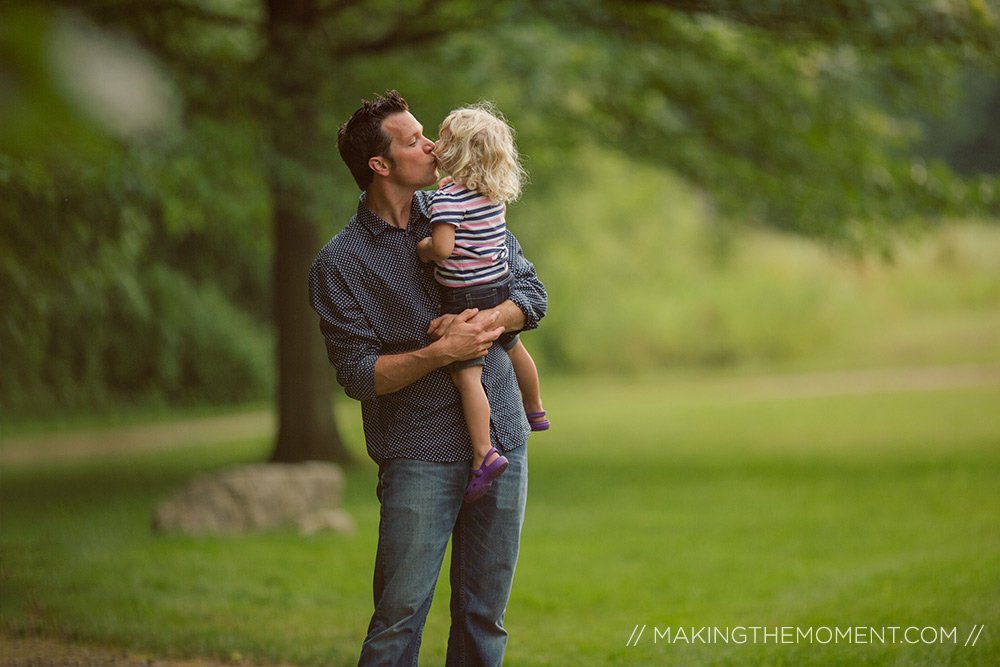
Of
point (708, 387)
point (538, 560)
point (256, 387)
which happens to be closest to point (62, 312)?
point (256, 387)

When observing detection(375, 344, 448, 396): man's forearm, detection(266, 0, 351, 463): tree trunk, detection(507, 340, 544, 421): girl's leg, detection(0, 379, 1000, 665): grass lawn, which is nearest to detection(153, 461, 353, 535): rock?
detection(0, 379, 1000, 665): grass lawn

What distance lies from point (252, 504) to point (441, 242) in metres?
5.72

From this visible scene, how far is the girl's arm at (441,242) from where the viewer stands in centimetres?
275

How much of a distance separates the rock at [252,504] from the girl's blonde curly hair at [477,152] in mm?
5554

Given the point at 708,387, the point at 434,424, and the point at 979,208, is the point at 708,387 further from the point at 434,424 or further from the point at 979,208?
the point at 434,424

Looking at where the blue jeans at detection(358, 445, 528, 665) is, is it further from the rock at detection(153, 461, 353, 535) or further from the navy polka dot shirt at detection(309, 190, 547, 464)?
the rock at detection(153, 461, 353, 535)

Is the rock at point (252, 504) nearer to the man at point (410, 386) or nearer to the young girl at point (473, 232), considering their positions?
the man at point (410, 386)

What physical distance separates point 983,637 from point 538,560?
3276 millimetres

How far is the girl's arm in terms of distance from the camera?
2752mm

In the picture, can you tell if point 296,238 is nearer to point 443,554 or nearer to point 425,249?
point 425,249

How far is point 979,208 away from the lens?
32.4 feet

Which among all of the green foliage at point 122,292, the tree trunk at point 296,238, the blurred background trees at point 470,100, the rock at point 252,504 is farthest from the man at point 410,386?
the tree trunk at point 296,238

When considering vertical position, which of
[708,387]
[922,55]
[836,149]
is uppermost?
[922,55]

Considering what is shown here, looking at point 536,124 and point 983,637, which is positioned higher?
point 536,124
